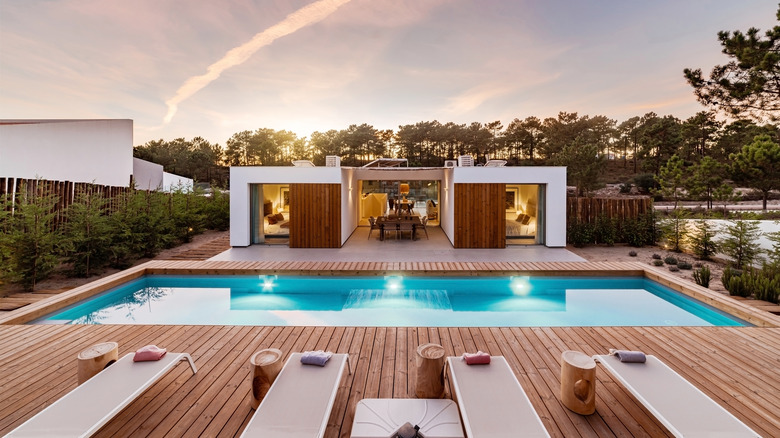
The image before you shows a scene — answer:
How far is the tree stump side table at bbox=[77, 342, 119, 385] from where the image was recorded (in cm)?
291

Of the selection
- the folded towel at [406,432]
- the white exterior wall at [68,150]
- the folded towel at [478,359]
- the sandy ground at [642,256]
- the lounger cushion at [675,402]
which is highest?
the white exterior wall at [68,150]

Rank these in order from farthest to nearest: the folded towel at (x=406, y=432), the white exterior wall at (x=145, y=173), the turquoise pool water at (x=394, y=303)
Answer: the white exterior wall at (x=145, y=173) < the turquoise pool water at (x=394, y=303) < the folded towel at (x=406, y=432)

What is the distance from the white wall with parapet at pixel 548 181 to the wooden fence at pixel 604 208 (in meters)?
0.56

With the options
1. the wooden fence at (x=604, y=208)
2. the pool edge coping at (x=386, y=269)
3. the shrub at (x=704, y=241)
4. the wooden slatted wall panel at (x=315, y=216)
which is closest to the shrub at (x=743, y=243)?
the shrub at (x=704, y=241)

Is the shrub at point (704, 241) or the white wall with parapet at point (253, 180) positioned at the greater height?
the white wall with parapet at point (253, 180)

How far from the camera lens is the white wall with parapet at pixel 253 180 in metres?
10.7

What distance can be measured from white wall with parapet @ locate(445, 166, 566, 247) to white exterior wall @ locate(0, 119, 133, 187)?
10138 mm

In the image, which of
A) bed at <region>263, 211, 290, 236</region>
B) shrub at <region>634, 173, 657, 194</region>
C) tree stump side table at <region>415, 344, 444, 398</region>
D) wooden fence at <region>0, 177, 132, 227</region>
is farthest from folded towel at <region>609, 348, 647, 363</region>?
shrub at <region>634, 173, 657, 194</region>

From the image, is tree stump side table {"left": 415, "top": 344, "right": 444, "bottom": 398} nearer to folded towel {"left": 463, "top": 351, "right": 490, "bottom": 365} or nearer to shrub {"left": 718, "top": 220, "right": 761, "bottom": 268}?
folded towel {"left": 463, "top": 351, "right": 490, "bottom": 365}

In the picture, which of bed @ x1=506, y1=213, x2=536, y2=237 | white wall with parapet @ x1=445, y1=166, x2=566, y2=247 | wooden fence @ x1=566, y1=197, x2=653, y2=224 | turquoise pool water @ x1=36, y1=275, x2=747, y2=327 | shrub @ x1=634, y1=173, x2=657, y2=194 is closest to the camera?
turquoise pool water @ x1=36, y1=275, x2=747, y2=327

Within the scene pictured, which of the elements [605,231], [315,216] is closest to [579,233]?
[605,231]

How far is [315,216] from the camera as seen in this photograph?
10.8 m

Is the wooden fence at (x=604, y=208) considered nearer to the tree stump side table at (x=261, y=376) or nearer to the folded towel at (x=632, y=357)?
the folded towel at (x=632, y=357)

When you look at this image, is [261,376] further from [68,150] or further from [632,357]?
[68,150]
